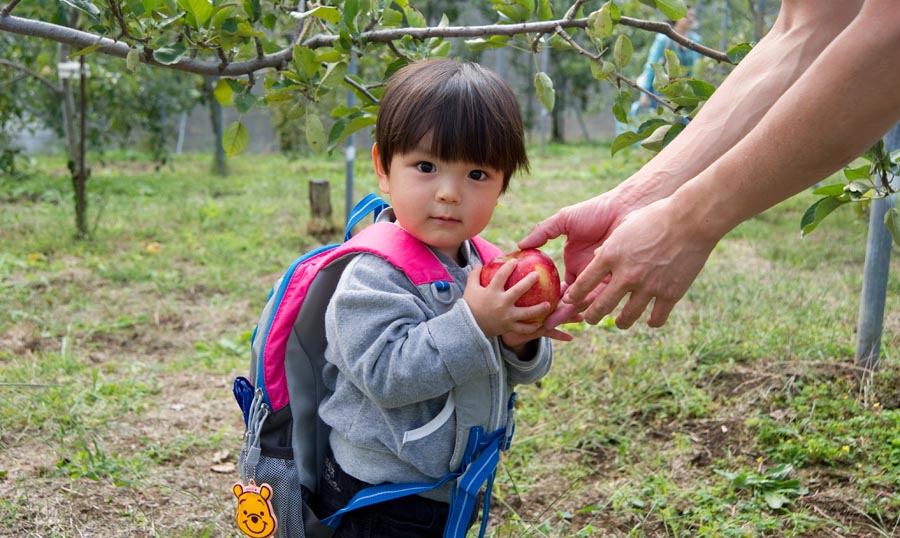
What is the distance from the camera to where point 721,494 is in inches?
93.5

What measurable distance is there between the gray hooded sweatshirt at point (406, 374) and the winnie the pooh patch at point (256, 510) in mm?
157

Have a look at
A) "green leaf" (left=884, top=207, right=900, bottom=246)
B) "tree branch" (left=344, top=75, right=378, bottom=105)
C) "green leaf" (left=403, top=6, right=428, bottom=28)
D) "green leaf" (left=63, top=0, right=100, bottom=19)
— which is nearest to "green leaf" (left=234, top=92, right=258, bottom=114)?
"tree branch" (left=344, top=75, right=378, bottom=105)

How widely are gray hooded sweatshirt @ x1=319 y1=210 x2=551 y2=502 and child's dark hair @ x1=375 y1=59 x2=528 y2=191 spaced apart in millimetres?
230

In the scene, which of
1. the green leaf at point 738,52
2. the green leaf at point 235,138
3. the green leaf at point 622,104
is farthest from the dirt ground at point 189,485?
the green leaf at point 738,52

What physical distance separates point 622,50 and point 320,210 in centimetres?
400

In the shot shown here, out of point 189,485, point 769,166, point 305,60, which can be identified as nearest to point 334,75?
point 305,60

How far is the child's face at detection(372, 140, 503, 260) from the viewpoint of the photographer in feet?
5.22

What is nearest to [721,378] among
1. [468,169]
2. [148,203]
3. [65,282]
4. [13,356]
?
[468,169]

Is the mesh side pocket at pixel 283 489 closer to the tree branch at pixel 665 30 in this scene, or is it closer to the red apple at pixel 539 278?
the red apple at pixel 539 278

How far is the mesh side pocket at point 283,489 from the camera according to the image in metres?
1.68

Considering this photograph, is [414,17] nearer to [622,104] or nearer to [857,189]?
[622,104]

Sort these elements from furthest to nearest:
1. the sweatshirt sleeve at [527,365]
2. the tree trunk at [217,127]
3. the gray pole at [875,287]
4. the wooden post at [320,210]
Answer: the tree trunk at [217,127] < the wooden post at [320,210] < the gray pole at [875,287] < the sweatshirt sleeve at [527,365]

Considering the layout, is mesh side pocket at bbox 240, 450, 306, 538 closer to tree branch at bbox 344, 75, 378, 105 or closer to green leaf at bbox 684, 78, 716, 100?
tree branch at bbox 344, 75, 378, 105

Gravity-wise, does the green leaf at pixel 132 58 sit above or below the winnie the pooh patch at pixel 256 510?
above
